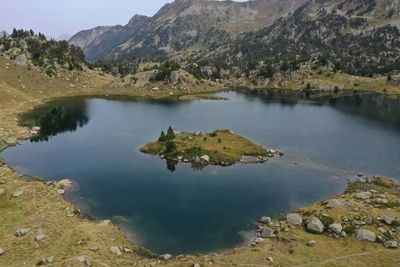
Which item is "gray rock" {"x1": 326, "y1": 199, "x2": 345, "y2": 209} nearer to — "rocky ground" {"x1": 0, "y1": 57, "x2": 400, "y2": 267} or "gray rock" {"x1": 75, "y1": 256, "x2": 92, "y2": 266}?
"rocky ground" {"x1": 0, "y1": 57, "x2": 400, "y2": 267}

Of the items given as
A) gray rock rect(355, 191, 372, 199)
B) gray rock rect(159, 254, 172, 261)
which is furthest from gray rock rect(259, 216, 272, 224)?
gray rock rect(355, 191, 372, 199)

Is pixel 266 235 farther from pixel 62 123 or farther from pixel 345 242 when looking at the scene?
pixel 62 123

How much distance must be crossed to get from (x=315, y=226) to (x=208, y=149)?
4280 centimetres

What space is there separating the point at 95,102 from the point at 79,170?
330ft

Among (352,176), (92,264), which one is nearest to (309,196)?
(352,176)

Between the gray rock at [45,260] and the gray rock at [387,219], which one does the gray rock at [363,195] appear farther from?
the gray rock at [45,260]

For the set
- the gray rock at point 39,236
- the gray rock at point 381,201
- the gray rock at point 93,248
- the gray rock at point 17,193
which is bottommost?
the gray rock at point 93,248

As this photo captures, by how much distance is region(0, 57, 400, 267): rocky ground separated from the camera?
48.8 metres

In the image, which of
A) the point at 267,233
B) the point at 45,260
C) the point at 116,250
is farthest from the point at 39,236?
the point at 267,233

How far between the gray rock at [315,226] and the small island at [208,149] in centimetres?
3308

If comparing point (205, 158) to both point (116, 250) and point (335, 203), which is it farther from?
point (116, 250)

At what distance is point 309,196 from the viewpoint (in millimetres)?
71750

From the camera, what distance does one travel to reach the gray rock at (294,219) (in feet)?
196

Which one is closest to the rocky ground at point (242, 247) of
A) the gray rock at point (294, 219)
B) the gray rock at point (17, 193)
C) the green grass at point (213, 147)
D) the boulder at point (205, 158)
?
the gray rock at point (294, 219)
